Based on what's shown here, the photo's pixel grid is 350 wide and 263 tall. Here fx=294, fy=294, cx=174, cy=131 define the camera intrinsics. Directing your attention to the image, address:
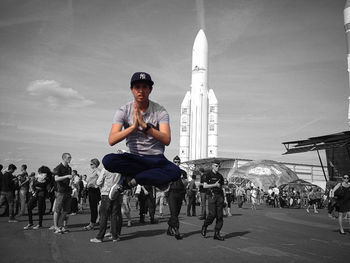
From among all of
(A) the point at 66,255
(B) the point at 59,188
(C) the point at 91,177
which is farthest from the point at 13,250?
(C) the point at 91,177

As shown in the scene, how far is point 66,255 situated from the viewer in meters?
5.57

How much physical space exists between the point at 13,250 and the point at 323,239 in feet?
26.4

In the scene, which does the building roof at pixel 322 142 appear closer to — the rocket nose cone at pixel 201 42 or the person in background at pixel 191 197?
the person in background at pixel 191 197

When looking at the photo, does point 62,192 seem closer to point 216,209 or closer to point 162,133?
point 216,209

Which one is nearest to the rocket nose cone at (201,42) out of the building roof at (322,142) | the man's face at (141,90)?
the building roof at (322,142)

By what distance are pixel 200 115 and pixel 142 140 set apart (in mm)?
47828

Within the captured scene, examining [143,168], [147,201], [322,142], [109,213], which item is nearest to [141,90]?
[143,168]

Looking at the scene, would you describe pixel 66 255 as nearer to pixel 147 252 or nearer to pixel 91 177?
pixel 147 252

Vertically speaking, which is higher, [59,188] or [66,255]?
[59,188]

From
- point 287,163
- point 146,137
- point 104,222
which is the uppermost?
point 287,163

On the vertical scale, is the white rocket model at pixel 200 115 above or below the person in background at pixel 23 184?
above

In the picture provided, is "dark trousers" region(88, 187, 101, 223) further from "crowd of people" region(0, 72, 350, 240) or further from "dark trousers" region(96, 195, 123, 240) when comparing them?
"dark trousers" region(96, 195, 123, 240)

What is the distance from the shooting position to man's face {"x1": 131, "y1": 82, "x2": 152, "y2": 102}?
9.18 ft

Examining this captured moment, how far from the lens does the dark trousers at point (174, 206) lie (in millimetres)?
7820
